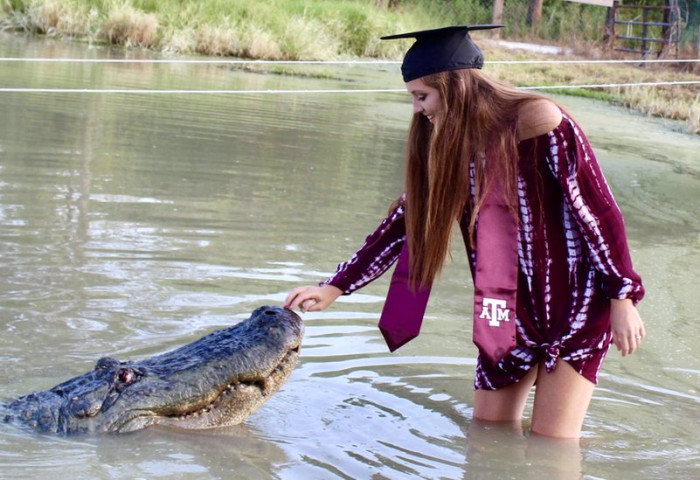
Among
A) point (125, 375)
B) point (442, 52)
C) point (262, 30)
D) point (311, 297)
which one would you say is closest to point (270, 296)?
point (311, 297)

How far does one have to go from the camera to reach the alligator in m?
3.47

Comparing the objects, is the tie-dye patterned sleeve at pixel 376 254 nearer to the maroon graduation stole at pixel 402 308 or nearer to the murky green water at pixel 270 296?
the maroon graduation stole at pixel 402 308

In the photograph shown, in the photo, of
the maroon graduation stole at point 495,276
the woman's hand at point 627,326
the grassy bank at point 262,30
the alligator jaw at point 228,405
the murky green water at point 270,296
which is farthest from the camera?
the grassy bank at point 262,30

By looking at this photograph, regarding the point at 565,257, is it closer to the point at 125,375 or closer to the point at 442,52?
the point at 442,52

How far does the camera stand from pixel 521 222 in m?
3.26

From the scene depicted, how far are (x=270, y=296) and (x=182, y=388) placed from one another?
67.5 inches

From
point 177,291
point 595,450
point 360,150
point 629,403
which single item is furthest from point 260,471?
point 360,150

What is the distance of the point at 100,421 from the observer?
3475mm

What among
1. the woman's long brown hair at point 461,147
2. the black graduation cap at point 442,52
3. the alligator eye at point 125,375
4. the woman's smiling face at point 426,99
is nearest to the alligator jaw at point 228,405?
the alligator eye at point 125,375

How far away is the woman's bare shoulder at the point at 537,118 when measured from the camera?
3143 mm

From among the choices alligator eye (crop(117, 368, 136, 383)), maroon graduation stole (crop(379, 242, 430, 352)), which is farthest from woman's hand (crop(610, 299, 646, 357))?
alligator eye (crop(117, 368, 136, 383))

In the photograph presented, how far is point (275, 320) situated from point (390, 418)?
591mm

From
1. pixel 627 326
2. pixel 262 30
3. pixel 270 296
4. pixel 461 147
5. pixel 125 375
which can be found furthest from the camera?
pixel 262 30

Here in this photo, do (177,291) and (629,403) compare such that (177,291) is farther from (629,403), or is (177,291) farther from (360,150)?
(360,150)
